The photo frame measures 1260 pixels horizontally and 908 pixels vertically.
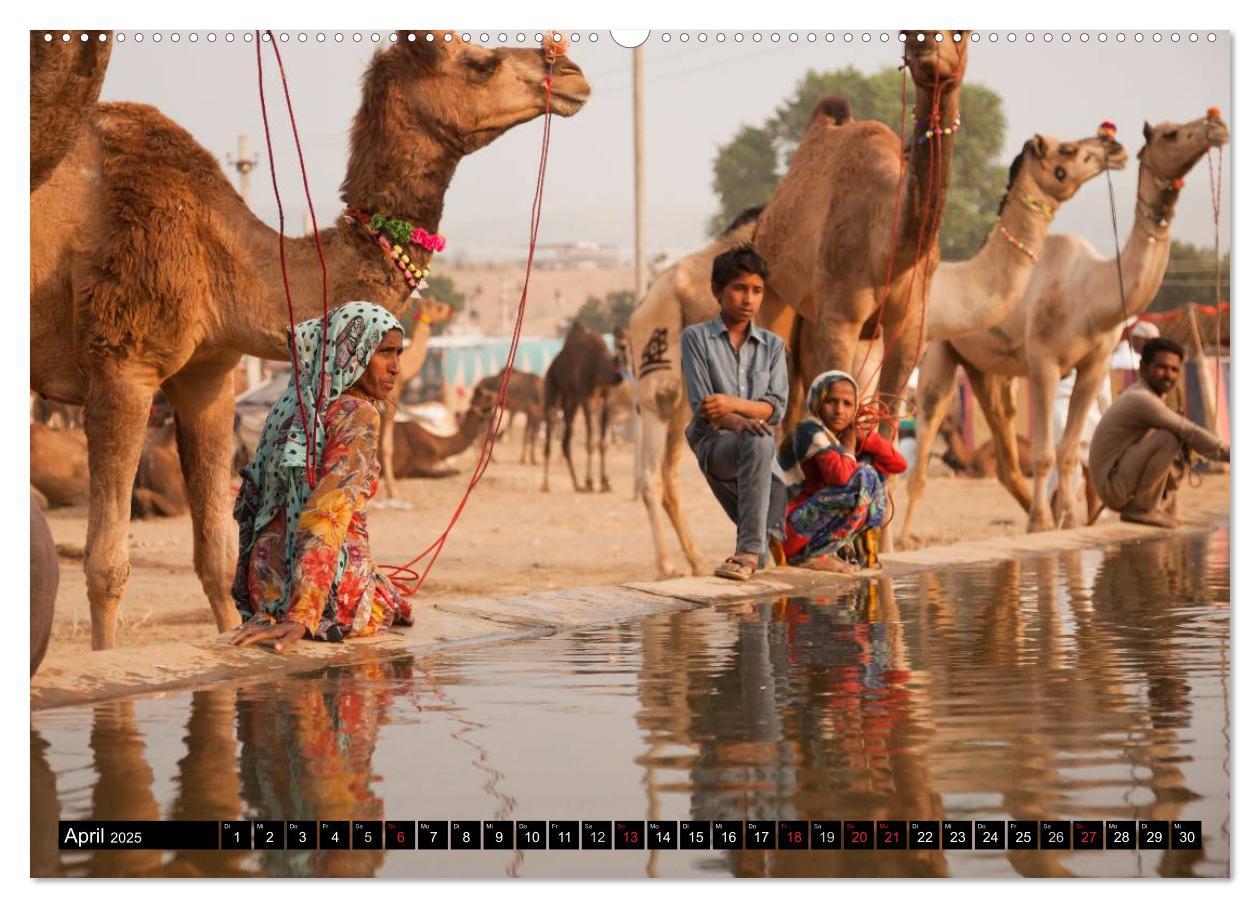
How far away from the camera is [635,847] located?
3.14 metres

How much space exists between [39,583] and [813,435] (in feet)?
12.7

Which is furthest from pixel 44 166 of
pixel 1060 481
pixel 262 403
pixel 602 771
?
pixel 262 403

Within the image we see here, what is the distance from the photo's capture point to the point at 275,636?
4996 millimetres

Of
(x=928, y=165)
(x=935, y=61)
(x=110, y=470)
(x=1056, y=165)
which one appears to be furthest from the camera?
(x=1056, y=165)

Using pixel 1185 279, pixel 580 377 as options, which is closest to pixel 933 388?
pixel 1185 279

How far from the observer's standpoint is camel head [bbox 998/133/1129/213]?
37.7 ft

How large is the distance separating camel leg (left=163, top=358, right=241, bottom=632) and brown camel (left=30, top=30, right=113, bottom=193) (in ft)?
8.65

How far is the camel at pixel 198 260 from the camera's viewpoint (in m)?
6.64

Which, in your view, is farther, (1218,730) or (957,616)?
(957,616)

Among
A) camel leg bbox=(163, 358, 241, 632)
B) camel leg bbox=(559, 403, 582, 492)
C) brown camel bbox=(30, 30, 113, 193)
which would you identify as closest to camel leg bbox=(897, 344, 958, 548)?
camel leg bbox=(163, 358, 241, 632)

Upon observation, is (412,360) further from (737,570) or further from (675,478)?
(737,570)

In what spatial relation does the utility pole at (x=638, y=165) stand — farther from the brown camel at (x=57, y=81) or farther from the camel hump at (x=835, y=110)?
the brown camel at (x=57, y=81)

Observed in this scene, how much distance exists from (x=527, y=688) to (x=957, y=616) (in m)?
1.95

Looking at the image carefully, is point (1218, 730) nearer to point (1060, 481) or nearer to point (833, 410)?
point (833, 410)
